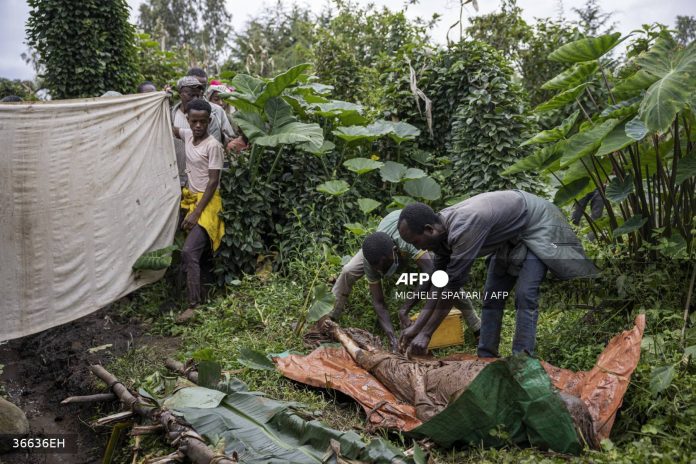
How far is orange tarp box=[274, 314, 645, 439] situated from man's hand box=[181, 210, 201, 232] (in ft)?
7.14

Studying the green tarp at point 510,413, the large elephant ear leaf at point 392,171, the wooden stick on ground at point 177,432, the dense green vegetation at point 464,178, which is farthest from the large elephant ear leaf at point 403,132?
the green tarp at point 510,413

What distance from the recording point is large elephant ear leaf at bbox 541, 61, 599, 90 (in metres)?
4.26

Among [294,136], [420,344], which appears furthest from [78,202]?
[420,344]

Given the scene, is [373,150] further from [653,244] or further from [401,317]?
[653,244]

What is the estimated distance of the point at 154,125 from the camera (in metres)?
6.05

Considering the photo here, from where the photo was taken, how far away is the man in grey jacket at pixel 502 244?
3.82 m

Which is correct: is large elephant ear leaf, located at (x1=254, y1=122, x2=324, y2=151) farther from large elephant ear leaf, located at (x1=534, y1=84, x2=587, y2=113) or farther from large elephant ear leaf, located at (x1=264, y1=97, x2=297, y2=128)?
large elephant ear leaf, located at (x1=534, y1=84, x2=587, y2=113)

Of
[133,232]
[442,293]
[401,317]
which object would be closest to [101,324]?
Result: [133,232]

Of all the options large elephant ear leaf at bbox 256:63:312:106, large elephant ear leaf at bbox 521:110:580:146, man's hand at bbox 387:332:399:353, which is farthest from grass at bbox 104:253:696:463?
large elephant ear leaf at bbox 256:63:312:106

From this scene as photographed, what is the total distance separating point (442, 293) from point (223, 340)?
213cm

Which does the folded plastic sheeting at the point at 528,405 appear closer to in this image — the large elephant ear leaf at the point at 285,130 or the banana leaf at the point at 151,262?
the banana leaf at the point at 151,262

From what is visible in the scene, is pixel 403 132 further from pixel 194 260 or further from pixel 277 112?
pixel 194 260

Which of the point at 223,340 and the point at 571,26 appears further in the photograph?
the point at 571,26

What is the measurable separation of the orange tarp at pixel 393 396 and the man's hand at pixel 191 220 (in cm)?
218
